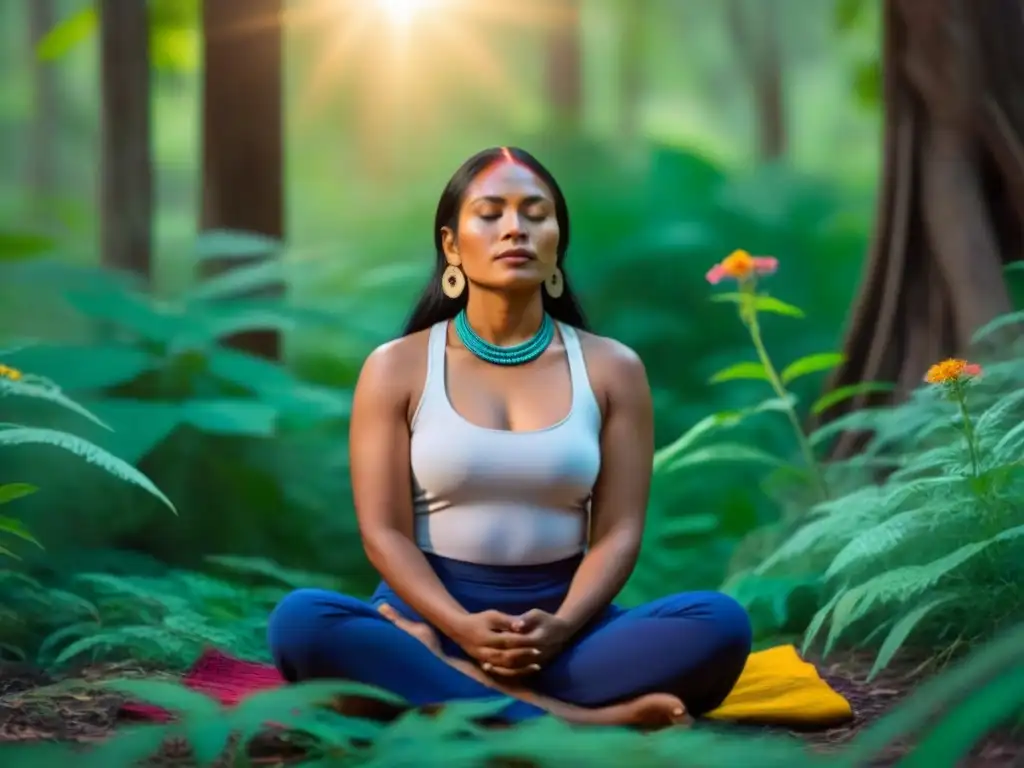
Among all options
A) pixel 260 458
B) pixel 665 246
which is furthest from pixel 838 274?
pixel 260 458

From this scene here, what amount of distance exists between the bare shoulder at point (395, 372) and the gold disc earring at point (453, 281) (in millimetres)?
117

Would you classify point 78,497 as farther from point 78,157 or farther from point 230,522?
point 78,157

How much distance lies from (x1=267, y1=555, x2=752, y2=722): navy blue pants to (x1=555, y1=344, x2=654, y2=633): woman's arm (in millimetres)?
88

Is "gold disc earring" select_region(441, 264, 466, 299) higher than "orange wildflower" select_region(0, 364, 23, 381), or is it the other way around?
"orange wildflower" select_region(0, 364, 23, 381)

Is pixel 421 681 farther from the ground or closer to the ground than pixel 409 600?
closer to the ground

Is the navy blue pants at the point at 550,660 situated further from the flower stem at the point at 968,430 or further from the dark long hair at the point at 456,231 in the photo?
the flower stem at the point at 968,430

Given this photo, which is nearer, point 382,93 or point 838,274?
point 838,274

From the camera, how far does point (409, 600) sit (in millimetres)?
2314

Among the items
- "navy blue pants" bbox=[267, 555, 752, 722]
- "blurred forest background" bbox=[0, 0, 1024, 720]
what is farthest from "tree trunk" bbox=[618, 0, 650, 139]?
"navy blue pants" bbox=[267, 555, 752, 722]

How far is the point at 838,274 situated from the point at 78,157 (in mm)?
5154

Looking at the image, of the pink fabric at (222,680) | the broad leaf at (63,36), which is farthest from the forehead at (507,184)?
the broad leaf at (63,36)

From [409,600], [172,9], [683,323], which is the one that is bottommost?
[409,600]

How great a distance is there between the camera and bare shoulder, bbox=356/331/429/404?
7.96 feet

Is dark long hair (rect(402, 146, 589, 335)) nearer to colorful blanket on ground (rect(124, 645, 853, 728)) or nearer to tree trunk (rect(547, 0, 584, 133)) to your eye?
colorful blanket on ground (rect(124, 645, 853, 728))
